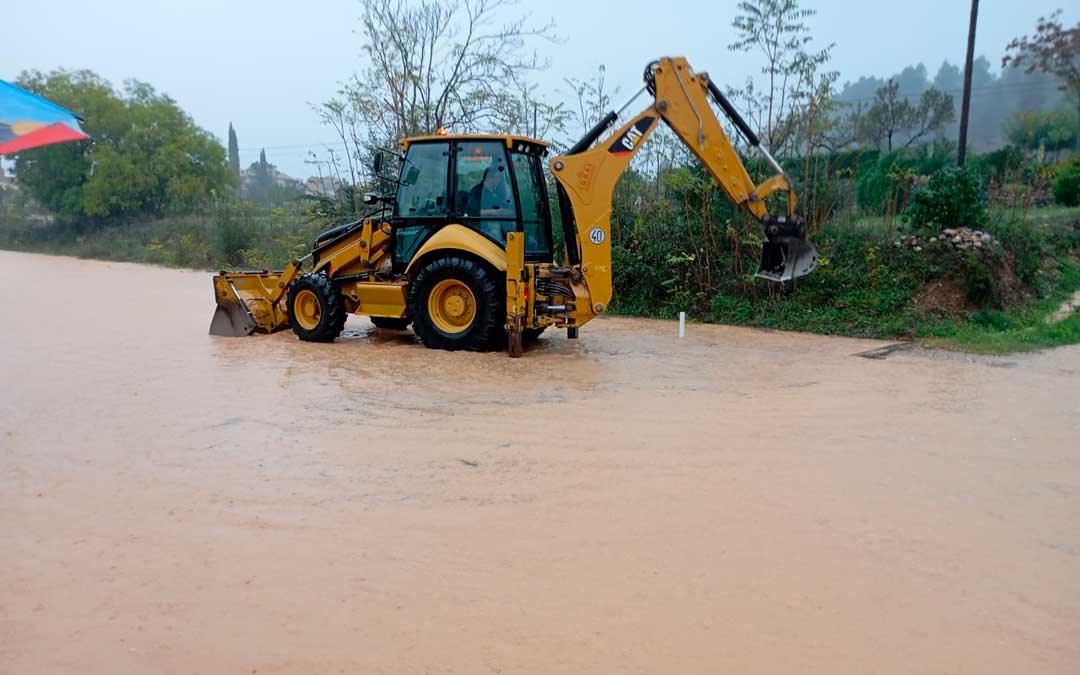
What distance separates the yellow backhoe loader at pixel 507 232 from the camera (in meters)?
8.80

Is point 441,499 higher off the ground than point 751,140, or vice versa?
point 751,140

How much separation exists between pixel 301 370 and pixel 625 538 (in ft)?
16.7

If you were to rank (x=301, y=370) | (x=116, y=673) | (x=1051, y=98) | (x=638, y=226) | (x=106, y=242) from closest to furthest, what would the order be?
(x=116, y=673)
(x=301, y=370)
(x=638, y=226)
(x=106, y=242)
(x=1051, y=98)

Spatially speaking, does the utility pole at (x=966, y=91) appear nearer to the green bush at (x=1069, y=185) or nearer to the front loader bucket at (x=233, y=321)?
the green bush at (x=1069, y=185)

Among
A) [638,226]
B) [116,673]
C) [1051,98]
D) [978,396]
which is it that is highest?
[1051,98]

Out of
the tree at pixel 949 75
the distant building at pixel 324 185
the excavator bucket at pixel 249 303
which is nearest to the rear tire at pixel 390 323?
the excavator bucket at pixel 249 303

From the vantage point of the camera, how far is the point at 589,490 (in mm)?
4859

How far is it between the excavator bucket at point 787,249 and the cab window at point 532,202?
8.02ft

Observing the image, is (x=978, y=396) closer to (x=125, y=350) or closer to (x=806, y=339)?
(x=806, y=339)

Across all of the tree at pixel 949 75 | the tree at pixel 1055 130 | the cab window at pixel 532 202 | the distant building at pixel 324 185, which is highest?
the tree at pixel 949 75

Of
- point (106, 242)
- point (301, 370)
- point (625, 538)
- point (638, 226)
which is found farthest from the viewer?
point (106, 242)

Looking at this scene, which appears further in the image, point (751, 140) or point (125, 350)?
point (125, 350)

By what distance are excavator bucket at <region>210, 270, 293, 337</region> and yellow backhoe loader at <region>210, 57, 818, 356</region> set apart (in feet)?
2.26

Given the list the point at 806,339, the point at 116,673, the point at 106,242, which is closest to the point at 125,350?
the point at 116,673
